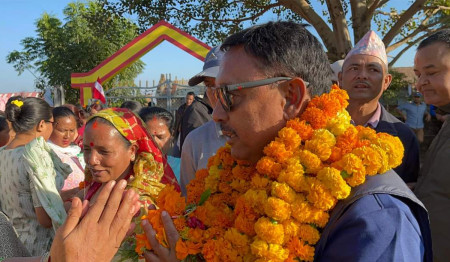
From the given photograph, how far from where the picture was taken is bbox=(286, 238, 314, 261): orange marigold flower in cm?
155

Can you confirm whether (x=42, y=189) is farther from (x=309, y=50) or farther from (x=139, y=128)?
(x=309, y=50)

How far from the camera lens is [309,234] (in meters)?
1.57

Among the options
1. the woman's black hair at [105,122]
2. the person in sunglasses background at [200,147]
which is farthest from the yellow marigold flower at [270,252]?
the woman's black hair at [105,122]

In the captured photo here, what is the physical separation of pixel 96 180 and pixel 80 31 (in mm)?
29027

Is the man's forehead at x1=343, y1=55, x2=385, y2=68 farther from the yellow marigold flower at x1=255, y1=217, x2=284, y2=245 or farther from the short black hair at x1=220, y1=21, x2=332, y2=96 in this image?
the yellow marigold flower at x1=255, y1=217, x2=284, y2=245

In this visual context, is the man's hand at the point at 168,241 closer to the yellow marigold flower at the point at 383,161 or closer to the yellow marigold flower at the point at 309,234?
the yellow marigold flower at the point at 309,234

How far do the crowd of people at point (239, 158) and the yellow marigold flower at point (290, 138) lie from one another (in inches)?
3.9

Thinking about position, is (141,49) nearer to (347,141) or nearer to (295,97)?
(295,97)

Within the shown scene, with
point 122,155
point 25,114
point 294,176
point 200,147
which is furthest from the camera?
point 25,114

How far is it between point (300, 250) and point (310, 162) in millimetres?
352

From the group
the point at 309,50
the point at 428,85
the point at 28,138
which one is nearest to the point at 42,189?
the point at 28,138

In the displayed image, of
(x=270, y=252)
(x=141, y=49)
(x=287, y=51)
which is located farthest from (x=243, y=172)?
(x=141, y=49)

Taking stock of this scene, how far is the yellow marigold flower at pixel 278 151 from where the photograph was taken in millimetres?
1697

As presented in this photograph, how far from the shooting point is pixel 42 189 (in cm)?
352
